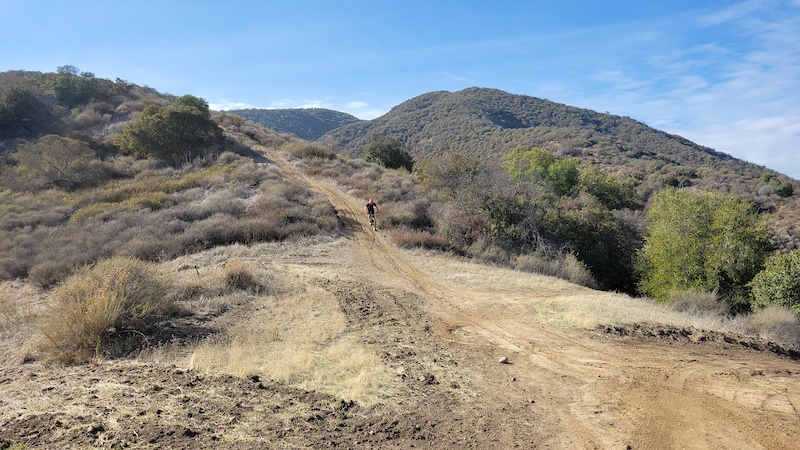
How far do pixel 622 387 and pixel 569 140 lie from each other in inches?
2792

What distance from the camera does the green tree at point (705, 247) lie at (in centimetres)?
1444

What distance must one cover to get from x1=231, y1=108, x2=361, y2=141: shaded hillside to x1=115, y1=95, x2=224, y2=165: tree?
2995 inches

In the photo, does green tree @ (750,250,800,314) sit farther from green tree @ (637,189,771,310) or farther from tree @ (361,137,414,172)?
tree @ (361,137,414,172)

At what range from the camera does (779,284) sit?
12.0 meters

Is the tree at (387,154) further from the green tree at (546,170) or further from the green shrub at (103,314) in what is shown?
the green shrub at (103,314)

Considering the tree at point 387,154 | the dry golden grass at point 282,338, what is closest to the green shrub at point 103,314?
the dry golden grass at point 282,338

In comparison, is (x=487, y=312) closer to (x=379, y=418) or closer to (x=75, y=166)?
(x=379, y=418)

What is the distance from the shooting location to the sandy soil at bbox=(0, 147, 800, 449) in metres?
4.43

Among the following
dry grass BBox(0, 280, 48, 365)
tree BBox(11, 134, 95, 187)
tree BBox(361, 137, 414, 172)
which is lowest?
dry grass BBox(0, 280, 48, 365)

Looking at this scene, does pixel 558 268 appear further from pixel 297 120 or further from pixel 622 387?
pixel 297 120

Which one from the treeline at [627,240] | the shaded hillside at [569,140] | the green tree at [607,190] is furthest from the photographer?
the shaded hillside at [569,140]

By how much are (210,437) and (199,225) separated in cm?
1420

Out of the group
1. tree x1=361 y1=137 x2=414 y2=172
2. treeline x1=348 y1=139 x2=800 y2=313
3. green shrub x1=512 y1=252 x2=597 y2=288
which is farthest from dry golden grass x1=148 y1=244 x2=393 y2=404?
tree x1=361 y1=137 x2=414 y2=172

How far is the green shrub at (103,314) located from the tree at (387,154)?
3290 cm
